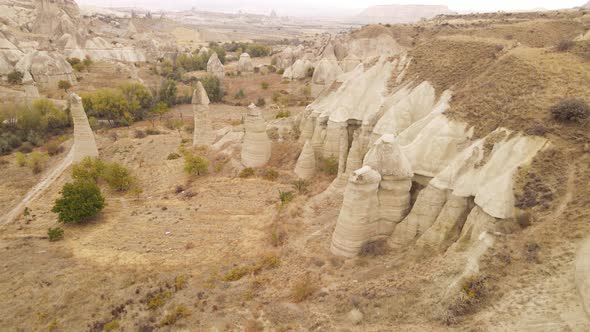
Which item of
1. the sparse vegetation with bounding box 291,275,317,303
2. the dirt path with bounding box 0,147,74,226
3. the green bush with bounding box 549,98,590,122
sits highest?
the green bush with bounding box 549,98,590,122

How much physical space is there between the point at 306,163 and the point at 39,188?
58.0 ft

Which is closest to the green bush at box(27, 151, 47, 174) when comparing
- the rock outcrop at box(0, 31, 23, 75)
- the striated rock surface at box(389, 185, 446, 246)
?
the striated rock surface at box(389, 185, 446, 246)

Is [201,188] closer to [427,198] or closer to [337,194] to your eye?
[337,194]

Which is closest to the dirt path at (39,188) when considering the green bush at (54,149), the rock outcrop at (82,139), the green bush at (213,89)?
the rock outcrop at (82,139)

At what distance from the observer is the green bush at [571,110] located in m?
10.8

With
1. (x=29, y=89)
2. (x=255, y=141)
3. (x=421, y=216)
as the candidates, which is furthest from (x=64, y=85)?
(x=421, y=216)

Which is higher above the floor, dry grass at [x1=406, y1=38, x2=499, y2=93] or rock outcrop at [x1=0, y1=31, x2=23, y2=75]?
dry grass at [x1=406, y1=38, x2=499, y2=93]

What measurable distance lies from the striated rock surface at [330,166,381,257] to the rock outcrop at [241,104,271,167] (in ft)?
37.9

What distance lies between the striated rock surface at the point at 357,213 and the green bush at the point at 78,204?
13.4 meters

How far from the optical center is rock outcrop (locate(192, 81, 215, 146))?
28.2 meters

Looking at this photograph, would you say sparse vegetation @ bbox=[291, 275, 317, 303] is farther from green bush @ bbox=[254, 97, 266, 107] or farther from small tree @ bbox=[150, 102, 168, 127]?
green bush @ bbox=[254, 97, 266, 107]

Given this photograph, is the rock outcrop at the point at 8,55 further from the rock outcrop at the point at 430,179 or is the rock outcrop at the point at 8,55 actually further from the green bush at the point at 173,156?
the rock outcrop at the point at 430,179

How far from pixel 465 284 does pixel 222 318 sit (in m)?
7.30

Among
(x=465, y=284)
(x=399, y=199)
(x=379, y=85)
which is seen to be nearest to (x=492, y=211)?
(x=465, y=284)
